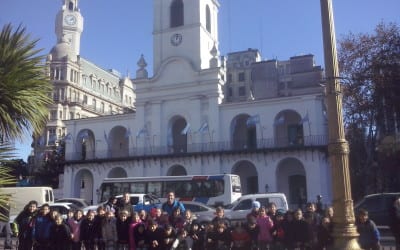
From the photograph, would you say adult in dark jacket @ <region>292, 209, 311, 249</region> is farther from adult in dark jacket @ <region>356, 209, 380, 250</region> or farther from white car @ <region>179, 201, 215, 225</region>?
white car @ <region>179, 201, 215, 225</region>

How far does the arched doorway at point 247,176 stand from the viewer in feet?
121

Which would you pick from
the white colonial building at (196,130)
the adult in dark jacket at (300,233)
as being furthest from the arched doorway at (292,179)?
the adult in dark jacket at (300,233)

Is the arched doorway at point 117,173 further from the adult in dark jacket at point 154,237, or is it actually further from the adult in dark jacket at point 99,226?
the adult in dark jacket at point 154,237

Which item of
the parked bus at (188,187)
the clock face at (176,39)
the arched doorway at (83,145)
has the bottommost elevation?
the parked bus at (188,187)

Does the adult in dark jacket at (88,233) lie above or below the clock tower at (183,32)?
below

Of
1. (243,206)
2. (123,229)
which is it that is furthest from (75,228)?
(243,206)

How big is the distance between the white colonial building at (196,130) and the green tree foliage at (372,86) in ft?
17.3

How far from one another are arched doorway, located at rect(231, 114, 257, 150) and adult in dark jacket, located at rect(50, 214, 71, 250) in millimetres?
26365

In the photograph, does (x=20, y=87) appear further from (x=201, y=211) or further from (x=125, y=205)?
(x=201, y=211)

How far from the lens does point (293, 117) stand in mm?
37531

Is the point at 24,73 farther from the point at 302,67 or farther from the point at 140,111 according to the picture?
the point at 302,67

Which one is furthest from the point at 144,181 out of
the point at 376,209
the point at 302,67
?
the point at 302,67

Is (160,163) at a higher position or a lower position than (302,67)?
lower

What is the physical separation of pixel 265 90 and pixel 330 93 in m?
50.0
